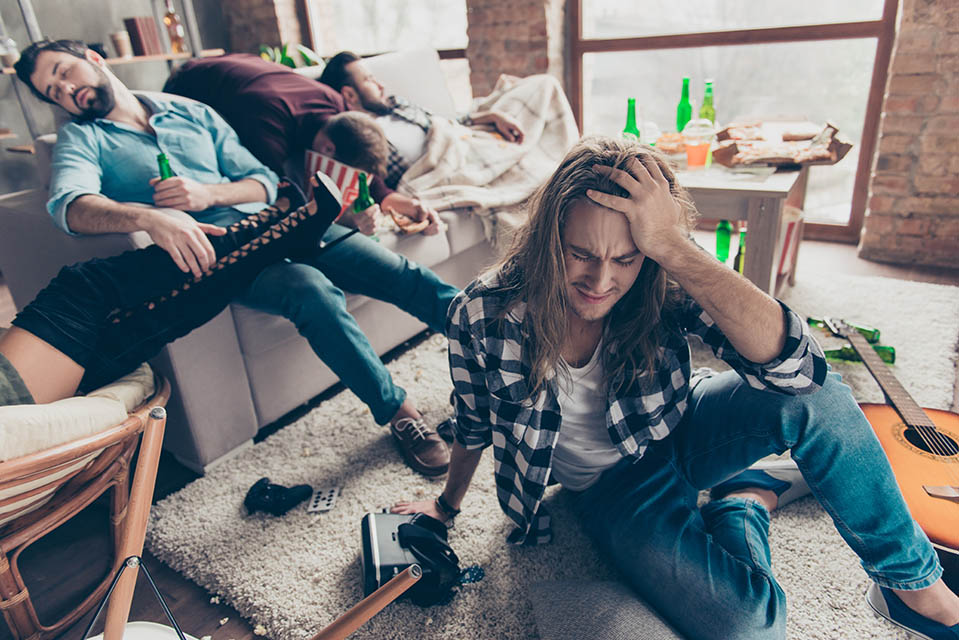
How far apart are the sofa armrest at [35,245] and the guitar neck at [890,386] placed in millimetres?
1684

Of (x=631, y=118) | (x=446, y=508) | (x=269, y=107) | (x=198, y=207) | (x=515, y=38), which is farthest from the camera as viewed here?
(x=515, y=38)

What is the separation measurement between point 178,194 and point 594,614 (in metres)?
1.32

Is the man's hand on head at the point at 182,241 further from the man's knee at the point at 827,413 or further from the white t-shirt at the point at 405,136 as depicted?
the man's knee at the point at 827,413

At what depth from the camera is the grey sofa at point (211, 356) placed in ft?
4.94

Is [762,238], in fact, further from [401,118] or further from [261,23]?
[261,23]

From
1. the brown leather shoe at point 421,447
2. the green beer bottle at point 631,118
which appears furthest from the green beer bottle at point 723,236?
the brown leather shoe at point 421,447

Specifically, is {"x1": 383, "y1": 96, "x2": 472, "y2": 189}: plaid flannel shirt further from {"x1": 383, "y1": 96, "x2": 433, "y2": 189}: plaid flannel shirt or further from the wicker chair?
the wicker chair

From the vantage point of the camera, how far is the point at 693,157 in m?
2.13

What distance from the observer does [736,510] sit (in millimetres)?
1179

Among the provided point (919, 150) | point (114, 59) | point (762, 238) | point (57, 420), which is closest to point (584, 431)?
point (57, 420)

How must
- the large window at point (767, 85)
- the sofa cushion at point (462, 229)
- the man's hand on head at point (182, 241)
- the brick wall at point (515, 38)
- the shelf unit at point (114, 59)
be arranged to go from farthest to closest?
the brick wall at point (515, 38), the shelf unit at point (114, 59), the large window at point (767, 85), the sofa cushion at point (462, 229), the man's hand on head at point (182, 241)

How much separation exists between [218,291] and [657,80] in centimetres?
251

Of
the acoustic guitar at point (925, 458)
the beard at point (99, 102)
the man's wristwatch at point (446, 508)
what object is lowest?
the man's wristwatch at point (446, 508)

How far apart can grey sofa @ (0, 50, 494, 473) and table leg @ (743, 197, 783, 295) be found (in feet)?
3.29
